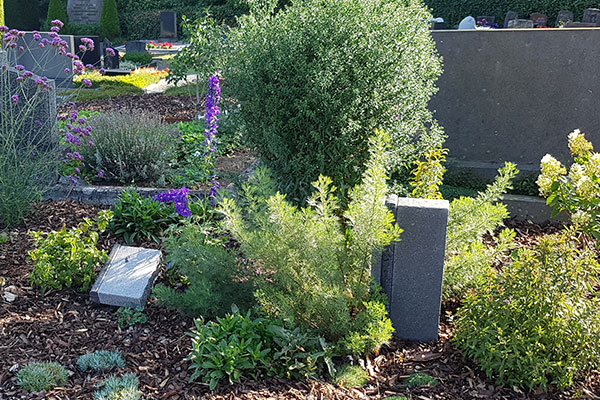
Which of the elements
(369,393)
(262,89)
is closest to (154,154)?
(262,89)

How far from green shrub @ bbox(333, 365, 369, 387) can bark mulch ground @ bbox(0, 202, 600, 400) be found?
0.04 metres

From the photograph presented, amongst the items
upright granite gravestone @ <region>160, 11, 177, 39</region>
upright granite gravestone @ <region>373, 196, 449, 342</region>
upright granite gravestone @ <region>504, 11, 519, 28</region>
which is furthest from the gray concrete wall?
upright granite gravestone @ <region>160, 11, 177, 39</region>

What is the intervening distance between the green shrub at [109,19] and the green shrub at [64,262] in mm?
26037

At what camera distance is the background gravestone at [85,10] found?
2931 centimetres

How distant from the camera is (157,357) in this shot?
322 centimetres

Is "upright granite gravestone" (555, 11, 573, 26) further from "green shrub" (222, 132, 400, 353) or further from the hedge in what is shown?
"green shrub" (222, 132, 400, 353)

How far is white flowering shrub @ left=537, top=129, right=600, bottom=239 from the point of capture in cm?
344

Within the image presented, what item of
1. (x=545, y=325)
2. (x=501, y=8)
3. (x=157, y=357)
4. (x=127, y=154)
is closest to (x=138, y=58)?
(x=127, y=154)

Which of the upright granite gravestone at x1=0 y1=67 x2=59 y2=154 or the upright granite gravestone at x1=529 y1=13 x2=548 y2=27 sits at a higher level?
the upright granite gravestone at x1=529 y1=13 x2=548 y2=27

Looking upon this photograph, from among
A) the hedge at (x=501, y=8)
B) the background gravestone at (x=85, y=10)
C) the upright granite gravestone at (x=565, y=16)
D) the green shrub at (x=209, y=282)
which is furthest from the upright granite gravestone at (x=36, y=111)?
the background gravestone at (x=85, y=10)

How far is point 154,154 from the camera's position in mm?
6176

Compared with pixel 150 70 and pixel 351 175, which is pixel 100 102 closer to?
pixel 150 70

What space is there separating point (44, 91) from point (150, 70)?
11660 millimetres

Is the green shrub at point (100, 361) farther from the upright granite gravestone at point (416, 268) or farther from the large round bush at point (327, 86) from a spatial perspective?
the large round bush at point (327, 86)
